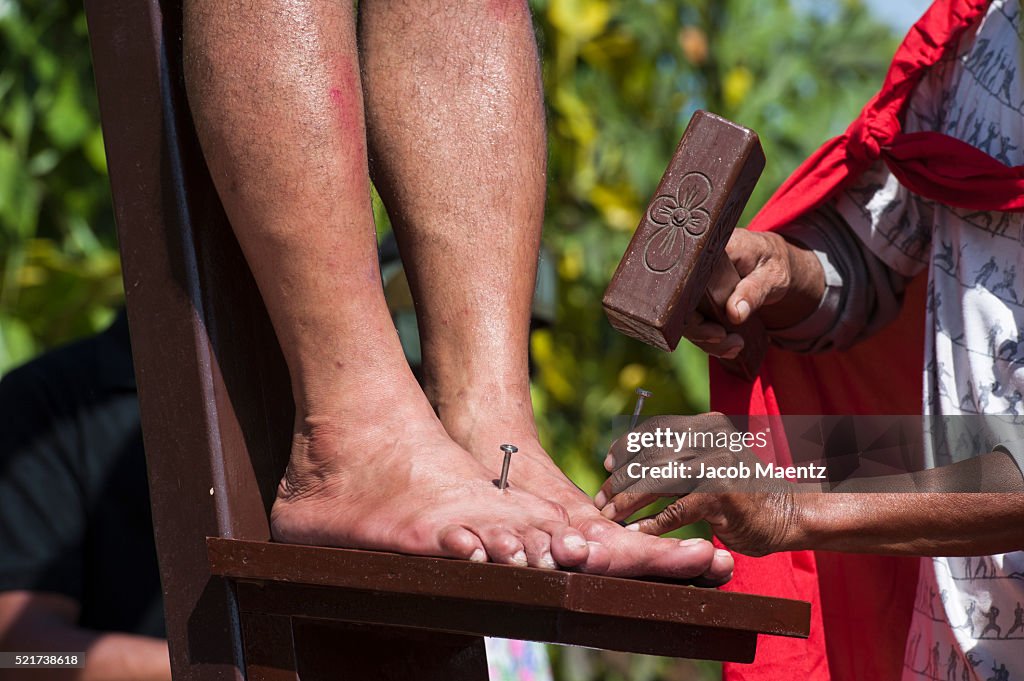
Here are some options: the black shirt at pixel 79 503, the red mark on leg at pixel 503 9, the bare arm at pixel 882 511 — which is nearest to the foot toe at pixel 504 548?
the bare arm at pixel 882 511

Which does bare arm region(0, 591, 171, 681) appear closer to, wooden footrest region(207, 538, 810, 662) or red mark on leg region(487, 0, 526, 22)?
wooden footrest region(207, 538, 810, 662)

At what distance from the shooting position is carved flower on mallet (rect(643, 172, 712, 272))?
126 centimetres

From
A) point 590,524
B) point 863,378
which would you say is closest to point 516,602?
point 590,524

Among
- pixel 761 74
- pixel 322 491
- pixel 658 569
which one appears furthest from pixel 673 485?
pixel 761 74

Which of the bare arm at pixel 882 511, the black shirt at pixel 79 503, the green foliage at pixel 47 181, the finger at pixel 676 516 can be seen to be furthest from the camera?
the green foliage at pixel 47 181

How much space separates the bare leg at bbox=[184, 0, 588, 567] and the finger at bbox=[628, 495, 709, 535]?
13cm

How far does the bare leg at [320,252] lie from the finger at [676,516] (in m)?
0.13

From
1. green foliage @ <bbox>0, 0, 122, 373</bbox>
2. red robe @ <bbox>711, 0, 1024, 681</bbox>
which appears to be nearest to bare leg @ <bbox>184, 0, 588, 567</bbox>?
red robe @ <bbox>711, 0, 1024, 681</bbox>

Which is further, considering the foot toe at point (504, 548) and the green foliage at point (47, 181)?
the green foliage at point (47, 181)

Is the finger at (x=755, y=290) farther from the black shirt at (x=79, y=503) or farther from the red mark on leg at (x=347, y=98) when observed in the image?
the black shirt at (x=79, y=503)

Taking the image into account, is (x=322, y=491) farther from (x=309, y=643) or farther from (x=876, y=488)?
(x=876, y=488)

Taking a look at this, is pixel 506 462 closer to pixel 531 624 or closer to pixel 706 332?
pixel 531 624

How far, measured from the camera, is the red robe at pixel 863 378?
5.04ft

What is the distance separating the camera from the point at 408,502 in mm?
1050
